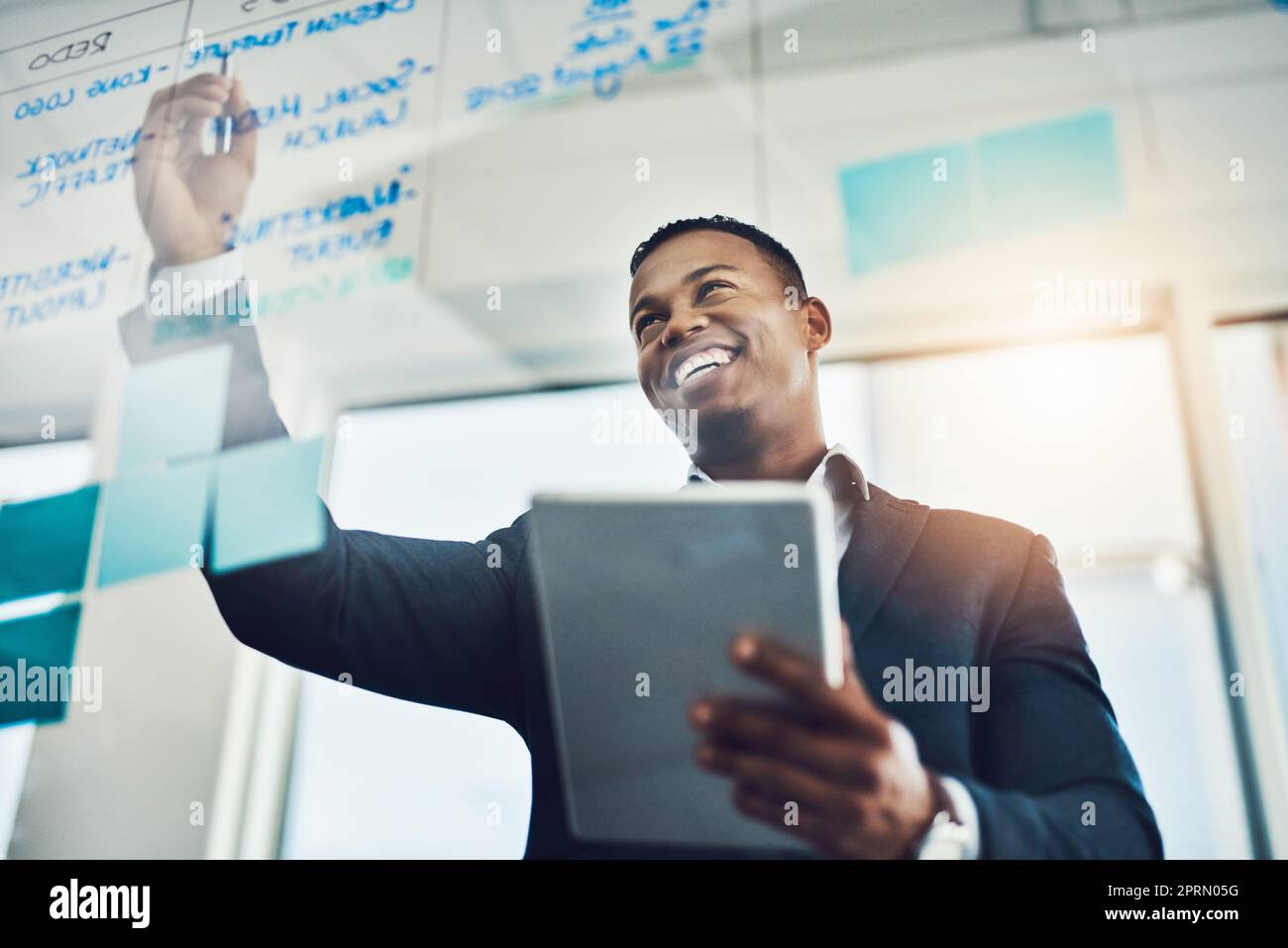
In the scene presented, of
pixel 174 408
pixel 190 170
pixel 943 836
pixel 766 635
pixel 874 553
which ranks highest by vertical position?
pixel 190 170

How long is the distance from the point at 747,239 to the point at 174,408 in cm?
76

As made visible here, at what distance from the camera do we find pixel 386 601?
961mm

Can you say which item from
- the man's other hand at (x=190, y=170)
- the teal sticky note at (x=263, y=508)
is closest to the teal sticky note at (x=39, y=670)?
the teal sticky note at (x=263, y=508)

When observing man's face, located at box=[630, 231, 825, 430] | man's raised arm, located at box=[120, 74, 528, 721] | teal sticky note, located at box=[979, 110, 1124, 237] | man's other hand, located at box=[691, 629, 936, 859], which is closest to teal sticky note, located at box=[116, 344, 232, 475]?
man's raised arm, located at box=[120, 74, 528, 721]

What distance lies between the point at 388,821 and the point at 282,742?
0.35 metres

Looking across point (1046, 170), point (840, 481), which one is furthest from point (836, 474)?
point (1046, 170)

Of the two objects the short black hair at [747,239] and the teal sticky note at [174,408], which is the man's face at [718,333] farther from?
the teal sticky note at [174,408]

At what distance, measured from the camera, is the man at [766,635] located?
0.62 meters

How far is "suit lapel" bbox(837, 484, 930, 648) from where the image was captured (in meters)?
0.83

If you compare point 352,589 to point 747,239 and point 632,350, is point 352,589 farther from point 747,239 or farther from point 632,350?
point 747,239

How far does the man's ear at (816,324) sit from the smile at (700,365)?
14cm

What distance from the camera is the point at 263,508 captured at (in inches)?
38.5
